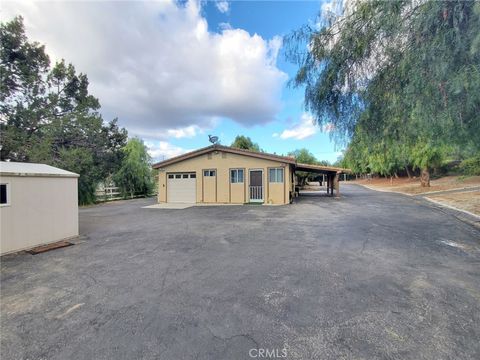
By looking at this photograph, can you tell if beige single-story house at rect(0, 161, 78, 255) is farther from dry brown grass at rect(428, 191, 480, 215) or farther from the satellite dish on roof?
dry brown grass at rect(428, 191, 480, 215)

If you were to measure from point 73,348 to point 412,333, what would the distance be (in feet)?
11.4

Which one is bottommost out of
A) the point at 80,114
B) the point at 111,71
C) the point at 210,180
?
the point at 210,180

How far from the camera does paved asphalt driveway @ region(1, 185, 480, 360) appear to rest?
224 cm

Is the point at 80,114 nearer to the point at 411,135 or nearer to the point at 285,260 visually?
the point at 285,260

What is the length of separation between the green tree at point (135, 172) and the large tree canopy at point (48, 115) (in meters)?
2.64

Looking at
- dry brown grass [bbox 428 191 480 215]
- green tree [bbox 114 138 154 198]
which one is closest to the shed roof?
green tree [bbox 114 138 154 198]

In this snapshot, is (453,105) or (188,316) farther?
(453,105)

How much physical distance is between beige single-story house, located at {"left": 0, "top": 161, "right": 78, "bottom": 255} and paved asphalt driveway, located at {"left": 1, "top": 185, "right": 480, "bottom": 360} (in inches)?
23.7

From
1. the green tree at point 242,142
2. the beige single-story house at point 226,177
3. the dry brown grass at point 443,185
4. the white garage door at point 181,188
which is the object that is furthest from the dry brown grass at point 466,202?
the green tree at point 242,142

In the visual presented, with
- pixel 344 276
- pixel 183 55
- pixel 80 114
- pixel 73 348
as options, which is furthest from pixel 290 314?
pixel 80 114

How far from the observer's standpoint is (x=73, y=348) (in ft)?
7.41

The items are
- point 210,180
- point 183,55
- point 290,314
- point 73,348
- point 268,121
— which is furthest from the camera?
point 268,121

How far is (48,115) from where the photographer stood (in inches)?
588

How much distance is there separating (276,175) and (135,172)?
44.8ft
